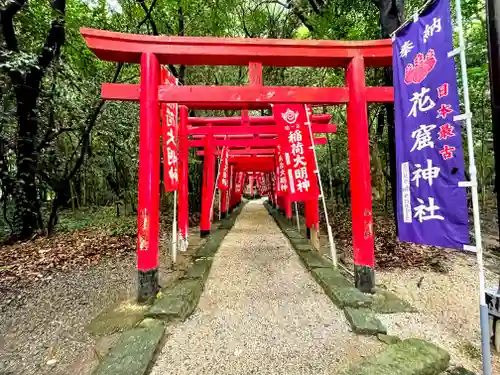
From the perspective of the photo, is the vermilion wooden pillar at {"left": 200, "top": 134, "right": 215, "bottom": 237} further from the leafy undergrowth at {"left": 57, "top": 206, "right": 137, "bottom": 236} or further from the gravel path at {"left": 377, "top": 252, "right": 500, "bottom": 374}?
the gravel path at {"left": 377, "top": 252, "right": 500, "bottom": 374}

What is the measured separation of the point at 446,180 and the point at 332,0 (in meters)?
7.55

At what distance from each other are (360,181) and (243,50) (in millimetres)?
2413

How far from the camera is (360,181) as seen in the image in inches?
156

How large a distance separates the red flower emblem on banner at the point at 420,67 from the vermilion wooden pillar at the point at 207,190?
230 inches

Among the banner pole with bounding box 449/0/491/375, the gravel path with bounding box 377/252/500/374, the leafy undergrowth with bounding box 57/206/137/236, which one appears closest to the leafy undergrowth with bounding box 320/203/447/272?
the gravel path with bounding box 377/252/500/374

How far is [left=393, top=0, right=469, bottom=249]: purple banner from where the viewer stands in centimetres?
265

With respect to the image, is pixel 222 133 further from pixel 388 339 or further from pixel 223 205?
pixel 388 339

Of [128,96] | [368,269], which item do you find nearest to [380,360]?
[368,269]

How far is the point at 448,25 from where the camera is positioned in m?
2.69

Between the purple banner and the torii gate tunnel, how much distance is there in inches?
26.1

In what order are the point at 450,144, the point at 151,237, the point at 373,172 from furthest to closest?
the point at 373,172
the point at 151,237
the point at 450,144

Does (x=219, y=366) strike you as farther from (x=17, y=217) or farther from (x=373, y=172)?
(x=373, y=172)

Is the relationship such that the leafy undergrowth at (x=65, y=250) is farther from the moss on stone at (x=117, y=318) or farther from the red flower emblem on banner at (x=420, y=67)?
the red flower emblem on banner at (x=420, y=67)

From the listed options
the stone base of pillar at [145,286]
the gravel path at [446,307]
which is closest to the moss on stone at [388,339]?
the gravel path at [446,307]
